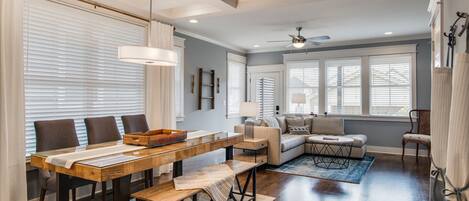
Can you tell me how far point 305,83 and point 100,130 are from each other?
5.29 m

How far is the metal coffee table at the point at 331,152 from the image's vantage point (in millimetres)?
5113

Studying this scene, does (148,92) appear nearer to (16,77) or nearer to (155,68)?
(155,68)

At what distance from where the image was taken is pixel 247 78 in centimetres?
812

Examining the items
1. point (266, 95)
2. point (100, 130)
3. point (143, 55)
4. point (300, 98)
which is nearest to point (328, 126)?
point (300, 98)

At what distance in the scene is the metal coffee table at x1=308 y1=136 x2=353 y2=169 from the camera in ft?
16.8

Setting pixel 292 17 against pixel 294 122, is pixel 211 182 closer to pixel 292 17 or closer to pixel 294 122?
pixel 292 17

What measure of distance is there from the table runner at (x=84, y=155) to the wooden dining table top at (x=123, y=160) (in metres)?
0.03

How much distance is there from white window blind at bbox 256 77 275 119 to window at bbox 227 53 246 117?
46cm

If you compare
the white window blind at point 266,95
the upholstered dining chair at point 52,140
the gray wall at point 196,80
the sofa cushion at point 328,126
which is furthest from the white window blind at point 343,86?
the upholstered dining chair at point 52,140

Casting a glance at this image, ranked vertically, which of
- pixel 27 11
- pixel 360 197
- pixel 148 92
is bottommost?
pixel 360 197

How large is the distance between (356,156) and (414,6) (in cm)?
285

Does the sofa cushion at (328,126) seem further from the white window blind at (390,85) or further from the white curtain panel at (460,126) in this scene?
the white curtain panel at (460,126)

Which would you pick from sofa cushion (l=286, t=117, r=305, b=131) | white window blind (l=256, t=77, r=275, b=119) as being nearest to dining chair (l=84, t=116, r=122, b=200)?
sofa cushion (l=286, t=117, r=305, b=131)

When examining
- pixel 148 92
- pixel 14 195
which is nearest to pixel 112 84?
pixel 148 92
